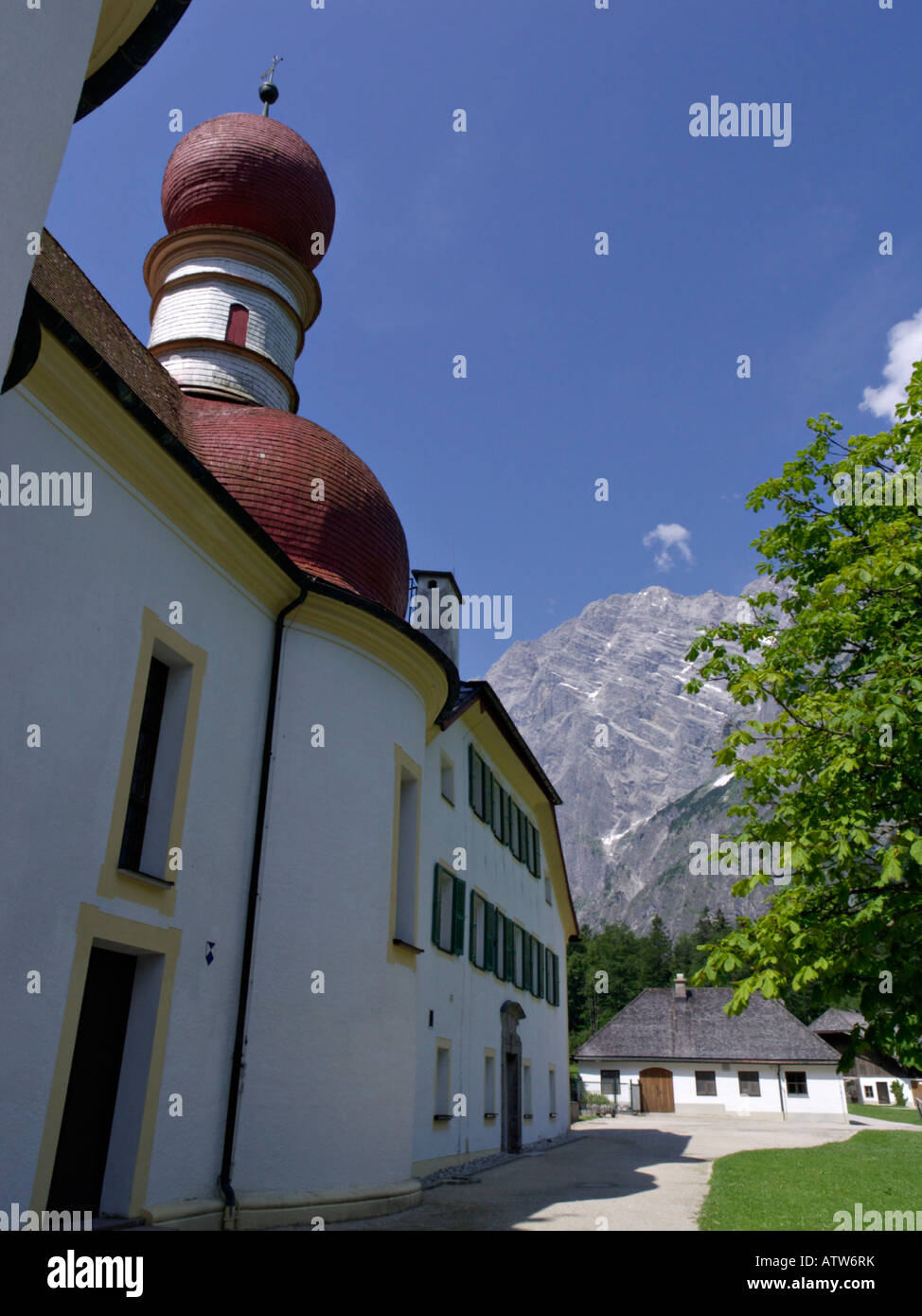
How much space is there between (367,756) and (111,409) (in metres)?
4.96

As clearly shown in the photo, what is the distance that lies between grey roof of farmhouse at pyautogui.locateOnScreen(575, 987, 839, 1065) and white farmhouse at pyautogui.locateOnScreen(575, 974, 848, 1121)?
4 cm

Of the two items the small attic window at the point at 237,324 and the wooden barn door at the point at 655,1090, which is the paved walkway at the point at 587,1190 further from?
the wooden barn door at the point at 655,1090

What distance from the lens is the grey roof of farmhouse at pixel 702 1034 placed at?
122 ft

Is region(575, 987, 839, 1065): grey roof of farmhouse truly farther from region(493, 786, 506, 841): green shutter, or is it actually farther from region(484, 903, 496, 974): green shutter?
region(484, 903, 496, 974): green shutter

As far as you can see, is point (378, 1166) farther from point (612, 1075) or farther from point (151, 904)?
point (612, 1075)

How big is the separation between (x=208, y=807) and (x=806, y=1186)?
912cm

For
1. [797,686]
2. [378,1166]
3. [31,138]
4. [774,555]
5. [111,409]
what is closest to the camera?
→ [31,138]

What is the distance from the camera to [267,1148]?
852 centimetres

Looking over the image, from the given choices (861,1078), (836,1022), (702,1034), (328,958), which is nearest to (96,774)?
(328,958)

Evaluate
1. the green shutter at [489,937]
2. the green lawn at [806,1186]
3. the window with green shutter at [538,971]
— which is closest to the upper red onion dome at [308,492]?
the green shutter at [489,937]

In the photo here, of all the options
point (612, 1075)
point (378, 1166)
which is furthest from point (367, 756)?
point (612, 1075)

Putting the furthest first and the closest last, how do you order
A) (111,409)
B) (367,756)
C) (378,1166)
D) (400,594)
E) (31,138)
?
(400,594) → (367,756) → (378,1166) → (111,409) → (31,138)

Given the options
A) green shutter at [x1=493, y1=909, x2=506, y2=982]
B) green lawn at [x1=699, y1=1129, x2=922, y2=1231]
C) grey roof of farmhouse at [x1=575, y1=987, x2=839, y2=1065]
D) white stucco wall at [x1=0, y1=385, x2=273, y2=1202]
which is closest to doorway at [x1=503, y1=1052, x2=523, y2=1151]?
green shutter at [x1=493, y1=909, x2=506, y2=982]

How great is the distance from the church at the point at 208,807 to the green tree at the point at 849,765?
14.5ft
